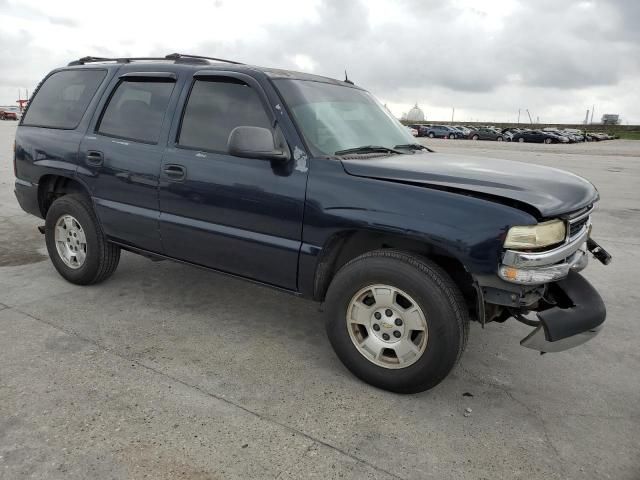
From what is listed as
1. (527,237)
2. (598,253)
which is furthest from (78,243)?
(598,253)

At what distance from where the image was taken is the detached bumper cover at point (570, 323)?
8.87 ft

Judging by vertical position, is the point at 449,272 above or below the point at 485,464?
above

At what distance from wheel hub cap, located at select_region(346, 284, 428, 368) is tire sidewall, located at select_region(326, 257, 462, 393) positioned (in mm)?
32

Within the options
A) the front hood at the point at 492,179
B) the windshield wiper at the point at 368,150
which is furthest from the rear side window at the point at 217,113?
the front hood at the point at 492,179

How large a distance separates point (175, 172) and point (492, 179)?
211 cm

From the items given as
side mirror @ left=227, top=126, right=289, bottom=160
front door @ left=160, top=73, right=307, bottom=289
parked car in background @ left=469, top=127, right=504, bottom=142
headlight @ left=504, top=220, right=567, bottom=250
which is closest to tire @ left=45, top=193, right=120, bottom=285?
front door @ left=160, top=73, right=307, bottom=289

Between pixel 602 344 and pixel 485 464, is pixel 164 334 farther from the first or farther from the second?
pixel 602 344

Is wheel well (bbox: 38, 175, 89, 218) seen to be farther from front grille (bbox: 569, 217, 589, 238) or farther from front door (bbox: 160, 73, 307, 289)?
front grille (bbox: 569, 217, 589, 238)

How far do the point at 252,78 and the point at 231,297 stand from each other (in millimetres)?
1886

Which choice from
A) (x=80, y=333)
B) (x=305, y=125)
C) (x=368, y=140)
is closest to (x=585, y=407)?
(x=368, y=140)

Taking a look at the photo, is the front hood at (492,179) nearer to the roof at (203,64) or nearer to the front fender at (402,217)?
the front fender at (402,217)

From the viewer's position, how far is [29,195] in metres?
4.72

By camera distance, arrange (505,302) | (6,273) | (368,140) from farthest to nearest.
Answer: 1. (6,273)
2. (368,140)
3. (505,302)

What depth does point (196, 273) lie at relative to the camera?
498cm
